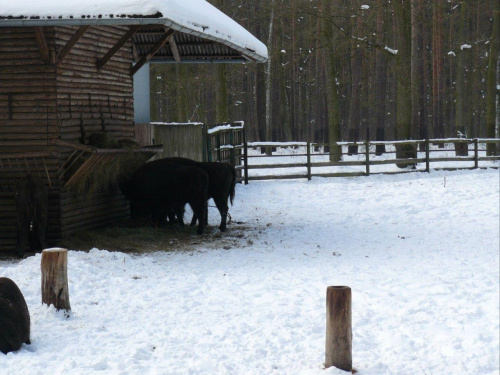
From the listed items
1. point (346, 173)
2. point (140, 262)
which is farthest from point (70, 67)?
point (346, 173)

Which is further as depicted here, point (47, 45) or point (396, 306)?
point (47, 45)

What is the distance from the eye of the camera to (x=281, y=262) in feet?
36.7

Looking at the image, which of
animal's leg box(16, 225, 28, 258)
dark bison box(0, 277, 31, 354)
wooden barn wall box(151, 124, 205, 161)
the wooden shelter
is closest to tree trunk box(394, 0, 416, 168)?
wooden barn wall box(151, 124, 205, 161)

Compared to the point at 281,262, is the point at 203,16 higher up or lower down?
higher up

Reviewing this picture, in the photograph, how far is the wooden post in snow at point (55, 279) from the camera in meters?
7.82

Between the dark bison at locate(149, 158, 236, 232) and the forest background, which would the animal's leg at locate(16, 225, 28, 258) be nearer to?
the dark bison at locate(149, 158, 236, 232)

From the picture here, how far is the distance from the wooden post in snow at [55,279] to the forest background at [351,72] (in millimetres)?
19096

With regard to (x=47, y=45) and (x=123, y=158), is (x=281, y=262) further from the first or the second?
(x=47, y=45)

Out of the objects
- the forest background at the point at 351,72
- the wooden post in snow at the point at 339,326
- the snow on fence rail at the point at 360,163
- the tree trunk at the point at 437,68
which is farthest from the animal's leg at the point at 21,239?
the tree trunk at the point at 437,68

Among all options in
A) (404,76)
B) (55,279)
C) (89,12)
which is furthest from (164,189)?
(404,76)

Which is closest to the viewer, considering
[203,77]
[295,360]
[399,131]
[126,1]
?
[295,360]

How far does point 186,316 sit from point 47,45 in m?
5.57

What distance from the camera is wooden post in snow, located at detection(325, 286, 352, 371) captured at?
20.5 feet

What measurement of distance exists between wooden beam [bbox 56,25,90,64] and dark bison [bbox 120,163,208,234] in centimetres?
284
